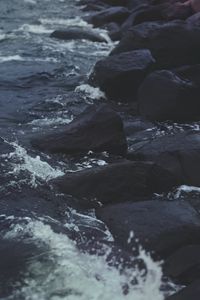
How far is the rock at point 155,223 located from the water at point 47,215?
147mm

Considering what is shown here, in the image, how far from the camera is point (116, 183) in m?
7.11

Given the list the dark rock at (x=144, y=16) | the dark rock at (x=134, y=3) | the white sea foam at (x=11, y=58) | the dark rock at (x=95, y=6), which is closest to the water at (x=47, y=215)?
the white sea foam at (x=11, y=58)

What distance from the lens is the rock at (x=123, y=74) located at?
1116cm

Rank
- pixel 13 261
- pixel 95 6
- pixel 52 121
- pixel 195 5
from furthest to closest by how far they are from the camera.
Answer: pixel 95 6 < pixel 195 5 < pixel 52 121 < pixel 13 261

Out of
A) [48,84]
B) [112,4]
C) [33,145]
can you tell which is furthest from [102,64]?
[112,4]

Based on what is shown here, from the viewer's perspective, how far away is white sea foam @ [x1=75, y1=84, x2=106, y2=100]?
11.5 m

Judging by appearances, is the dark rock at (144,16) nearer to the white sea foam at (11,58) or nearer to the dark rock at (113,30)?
the dark rock at (113,30)

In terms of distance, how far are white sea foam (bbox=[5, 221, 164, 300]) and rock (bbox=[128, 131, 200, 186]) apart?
1.94 metres

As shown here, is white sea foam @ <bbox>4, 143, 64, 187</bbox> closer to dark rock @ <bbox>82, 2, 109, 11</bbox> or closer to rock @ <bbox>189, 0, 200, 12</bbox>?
rock @ <bbox>189, 0, 200, 12</bbox>

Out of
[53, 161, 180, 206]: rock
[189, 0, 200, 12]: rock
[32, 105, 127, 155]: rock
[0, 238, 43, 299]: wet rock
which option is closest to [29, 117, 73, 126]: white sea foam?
[32, 105, 127, 155]: rock

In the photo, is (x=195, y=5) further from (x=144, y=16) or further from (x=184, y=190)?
(x=184, y=190)

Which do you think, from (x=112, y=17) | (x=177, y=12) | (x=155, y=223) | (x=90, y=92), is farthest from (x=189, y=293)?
(x=112, y=17)

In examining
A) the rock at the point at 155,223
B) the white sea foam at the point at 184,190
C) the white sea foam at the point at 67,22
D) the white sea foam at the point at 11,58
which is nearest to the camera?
the rock at the point at 155,223

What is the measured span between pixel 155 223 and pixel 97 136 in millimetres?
2588
